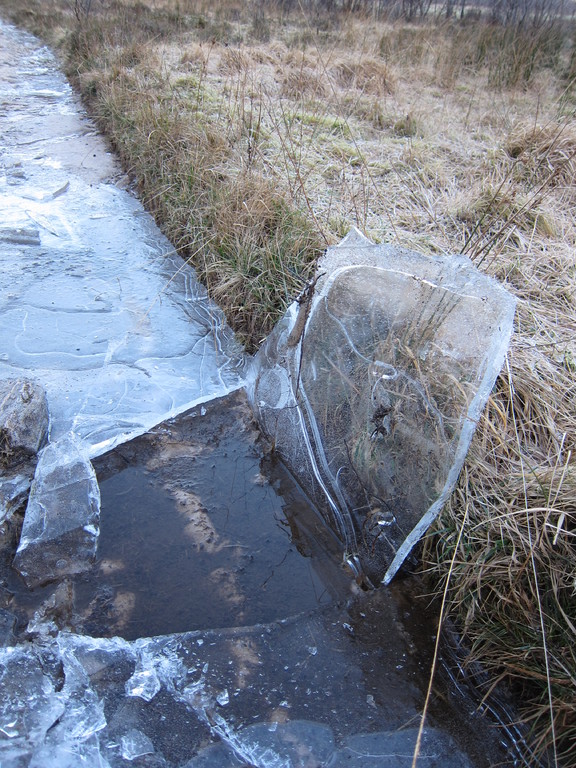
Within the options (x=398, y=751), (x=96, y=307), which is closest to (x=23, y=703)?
(x=398, y=751)

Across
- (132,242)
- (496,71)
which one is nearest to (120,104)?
(132,242)

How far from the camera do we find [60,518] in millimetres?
2078

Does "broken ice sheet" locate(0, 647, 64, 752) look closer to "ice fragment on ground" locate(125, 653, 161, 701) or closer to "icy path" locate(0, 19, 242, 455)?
"ice fragment on ground" locate(125, 653, 161, 701)

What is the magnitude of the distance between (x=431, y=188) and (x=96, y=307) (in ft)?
7.03

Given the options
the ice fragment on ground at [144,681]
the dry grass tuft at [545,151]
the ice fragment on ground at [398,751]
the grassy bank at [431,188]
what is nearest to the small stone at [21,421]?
the ice fragment on ground at [144,681]

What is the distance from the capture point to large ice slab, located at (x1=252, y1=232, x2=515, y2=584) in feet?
6.42

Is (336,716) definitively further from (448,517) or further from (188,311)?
(188,311)

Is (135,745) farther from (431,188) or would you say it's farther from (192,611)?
(431,188)

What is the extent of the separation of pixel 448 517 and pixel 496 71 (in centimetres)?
518

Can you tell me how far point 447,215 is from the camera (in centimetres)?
358

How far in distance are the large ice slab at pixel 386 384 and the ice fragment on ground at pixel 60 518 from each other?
30.8 inches

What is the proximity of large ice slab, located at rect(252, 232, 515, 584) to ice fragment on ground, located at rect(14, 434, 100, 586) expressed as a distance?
782 mm

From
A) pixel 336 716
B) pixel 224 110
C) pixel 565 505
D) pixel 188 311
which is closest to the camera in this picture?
pixel 336 716

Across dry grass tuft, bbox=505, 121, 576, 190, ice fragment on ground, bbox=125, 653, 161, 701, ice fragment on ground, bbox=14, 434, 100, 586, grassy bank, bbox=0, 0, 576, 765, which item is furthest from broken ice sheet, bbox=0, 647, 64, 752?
dry grass tuft, bbox=505, 121, 576, 190
